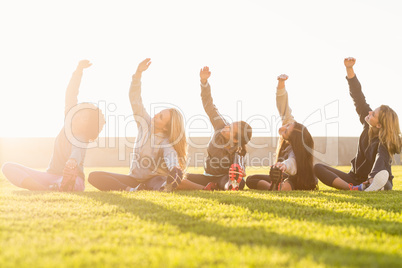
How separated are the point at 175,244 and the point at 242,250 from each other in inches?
13.5

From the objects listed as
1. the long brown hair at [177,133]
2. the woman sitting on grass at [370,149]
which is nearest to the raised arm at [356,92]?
the woman sitting on grass at [370,149]

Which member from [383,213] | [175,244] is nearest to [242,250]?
[175,244]

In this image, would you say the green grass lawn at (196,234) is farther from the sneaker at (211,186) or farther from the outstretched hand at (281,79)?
the outstretched hand at (281,79)

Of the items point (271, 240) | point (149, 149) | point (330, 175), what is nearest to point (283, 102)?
point (330, 175)

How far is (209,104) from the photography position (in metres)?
5.30

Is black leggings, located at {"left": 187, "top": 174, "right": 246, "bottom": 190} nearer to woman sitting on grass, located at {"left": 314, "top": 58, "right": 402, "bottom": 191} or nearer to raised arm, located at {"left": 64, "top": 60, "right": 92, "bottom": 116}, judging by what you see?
woman sitting on grass, located at {"left": 314, "top": 58, "right": 402, "bottom": 191}

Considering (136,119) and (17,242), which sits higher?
(136,119)

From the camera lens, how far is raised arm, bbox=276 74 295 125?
203 inches

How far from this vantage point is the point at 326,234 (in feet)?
6.67

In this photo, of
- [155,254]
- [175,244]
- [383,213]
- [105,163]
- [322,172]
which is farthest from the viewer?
[105,163]

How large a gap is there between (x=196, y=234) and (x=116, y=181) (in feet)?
9.99

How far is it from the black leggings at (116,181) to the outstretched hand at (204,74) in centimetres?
158

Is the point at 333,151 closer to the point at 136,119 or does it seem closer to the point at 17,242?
the point at 136,119

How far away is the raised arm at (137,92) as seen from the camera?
4.61 m
